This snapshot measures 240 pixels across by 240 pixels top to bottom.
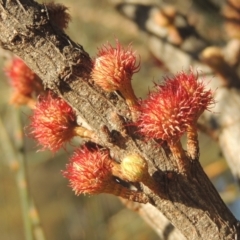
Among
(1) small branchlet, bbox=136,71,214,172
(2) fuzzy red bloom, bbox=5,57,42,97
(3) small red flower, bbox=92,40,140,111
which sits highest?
(2) fuzzy red bloom, bbox=5,57,42,97

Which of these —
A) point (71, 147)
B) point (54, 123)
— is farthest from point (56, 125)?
point (71, 147)

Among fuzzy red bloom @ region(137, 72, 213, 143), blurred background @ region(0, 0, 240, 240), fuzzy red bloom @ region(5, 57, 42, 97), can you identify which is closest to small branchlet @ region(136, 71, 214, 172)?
fuzzy red bloom @ region(137, 72, 213, 143)

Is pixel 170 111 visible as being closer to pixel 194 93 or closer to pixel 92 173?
pixel 194 93

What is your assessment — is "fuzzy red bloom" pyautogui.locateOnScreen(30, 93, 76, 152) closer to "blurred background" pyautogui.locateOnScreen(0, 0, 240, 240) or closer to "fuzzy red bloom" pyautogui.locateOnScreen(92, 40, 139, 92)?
"fuzzy red bloom" pyautogui.locateOnScreen(92, 40, 139, 92)

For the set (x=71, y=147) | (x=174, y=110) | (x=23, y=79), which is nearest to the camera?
(x=174, y=110)

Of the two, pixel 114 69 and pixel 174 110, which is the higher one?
pixel 114 69

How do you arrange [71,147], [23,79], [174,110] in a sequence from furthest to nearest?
[71,147] → [23,79] → [174,110]
